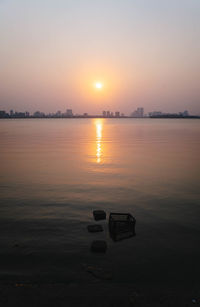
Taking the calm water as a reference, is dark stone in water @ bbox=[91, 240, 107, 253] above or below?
above

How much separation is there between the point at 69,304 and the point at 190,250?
6.72 metres

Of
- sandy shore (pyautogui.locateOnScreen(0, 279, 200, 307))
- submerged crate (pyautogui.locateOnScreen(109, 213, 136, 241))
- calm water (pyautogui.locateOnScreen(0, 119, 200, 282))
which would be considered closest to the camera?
sandy shore (pyautogui.locateOnScreen(0, 279, 200, 307))

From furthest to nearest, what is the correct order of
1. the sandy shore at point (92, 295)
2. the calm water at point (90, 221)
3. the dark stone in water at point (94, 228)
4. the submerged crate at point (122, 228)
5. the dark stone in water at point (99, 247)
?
the dark stone in water at point (94, 228)
the submerged crate at point (122, 228)
the dark stone in water at point (99, 247)
the calm water at point (90, 221)
the sandy shore at point (92, 295)

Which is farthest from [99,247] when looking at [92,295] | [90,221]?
[90,221]

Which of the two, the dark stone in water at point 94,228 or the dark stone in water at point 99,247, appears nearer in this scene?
the dark stone in water at point 99,247

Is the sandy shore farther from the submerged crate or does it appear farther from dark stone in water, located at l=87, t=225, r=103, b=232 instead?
dark stone in water, located at l=87, t=225, r=103, b=232

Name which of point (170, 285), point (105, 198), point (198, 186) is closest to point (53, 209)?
point (105, 198)

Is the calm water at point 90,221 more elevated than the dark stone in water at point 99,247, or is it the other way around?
the dark stone in water at point 99,247

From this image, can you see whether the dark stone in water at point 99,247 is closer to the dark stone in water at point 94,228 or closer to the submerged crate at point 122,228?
the submerged crate at point 122,228

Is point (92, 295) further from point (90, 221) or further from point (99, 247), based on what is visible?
point (90, 221)

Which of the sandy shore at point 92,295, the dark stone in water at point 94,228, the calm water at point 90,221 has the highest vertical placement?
the sandy shore at point 92,295

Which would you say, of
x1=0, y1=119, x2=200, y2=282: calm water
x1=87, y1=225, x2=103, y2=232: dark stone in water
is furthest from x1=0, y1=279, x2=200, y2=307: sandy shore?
x1=87, y1=225, x2=103, y2=232: dark stone in water

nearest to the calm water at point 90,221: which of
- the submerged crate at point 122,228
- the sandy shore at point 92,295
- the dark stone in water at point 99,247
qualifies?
the dark stone in water at point 99,247

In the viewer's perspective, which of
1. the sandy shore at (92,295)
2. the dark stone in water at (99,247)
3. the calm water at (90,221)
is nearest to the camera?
the sandy shore at (92,295)
